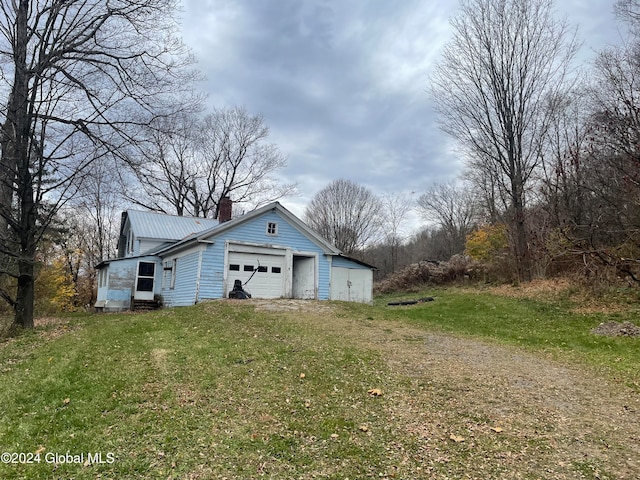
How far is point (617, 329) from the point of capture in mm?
9797

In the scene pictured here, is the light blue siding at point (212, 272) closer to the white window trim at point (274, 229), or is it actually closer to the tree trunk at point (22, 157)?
the white window trim at point (274, 229)

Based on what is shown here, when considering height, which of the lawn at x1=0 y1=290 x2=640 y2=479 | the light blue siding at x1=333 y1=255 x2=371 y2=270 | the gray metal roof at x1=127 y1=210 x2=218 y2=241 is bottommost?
the lawn at x1=0 y1=290 x2=640 y2=479

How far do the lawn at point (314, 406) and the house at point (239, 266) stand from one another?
699 centimetres

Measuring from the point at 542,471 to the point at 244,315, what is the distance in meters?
9.53

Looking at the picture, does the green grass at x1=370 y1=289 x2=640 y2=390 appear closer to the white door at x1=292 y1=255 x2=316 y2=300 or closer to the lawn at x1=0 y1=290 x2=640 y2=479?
the lawn at x1=0 y1=290 x2=640 y2=479

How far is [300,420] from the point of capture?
4.78 m

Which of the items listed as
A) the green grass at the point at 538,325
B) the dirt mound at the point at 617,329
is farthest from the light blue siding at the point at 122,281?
the dirt mound at the point at 617,329

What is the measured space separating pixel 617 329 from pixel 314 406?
8711mm

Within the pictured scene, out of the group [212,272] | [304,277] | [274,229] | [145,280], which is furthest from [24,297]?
[304,277]

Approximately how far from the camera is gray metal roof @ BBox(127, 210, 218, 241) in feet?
78.5

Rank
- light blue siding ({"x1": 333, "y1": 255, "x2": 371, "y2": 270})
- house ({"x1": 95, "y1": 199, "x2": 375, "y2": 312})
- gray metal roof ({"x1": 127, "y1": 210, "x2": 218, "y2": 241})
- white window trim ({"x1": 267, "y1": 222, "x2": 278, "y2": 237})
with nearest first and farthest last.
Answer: house ({"x1": 95, "y1": 199, "x2": 375, "y2": 312})
white window trim ({"x1": 267, "y1": 222, "x2": 278, "y2": 237})
light blue siding ({"x1": 333, "y1": 255, "x2": 371, "y2": 270})
gray metal roof ({"x1": 127, "y1": 210, "x2": 218, "y2": 241})

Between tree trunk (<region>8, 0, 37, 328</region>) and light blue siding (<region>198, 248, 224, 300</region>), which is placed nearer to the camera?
tree trunk (<region>8, 0, 37, 328</region>)

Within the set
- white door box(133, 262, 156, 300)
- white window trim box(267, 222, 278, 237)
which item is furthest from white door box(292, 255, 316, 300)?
white door box(133, 262, 156, 300)

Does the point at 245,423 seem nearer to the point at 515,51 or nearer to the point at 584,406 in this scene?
the point at 584,406
